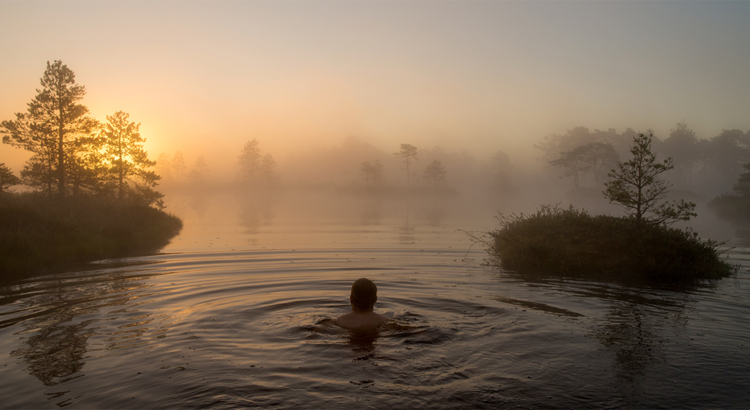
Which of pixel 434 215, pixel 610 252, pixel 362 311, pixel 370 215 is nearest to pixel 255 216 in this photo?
pixel 370 215

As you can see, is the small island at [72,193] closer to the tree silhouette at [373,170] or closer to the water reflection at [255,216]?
the water reflection at [255,216]

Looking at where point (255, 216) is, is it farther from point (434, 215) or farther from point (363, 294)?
point (363, 294)

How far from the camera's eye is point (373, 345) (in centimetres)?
730

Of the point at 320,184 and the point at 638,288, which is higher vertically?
the point at 320,184

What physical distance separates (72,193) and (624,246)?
39.7 m

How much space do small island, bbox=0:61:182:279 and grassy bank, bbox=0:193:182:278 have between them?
0.04 m

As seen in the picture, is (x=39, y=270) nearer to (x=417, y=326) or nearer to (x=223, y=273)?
(x=223, y=273)

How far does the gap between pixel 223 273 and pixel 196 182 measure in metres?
180

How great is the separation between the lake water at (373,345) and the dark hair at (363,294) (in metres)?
0.63

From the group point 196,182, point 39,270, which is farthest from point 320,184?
point 39,270

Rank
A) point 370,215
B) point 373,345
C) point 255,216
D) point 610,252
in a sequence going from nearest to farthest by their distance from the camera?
point 373,345, point 610,252, point 255,216, point 370,215

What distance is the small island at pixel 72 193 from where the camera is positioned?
18.6 meters

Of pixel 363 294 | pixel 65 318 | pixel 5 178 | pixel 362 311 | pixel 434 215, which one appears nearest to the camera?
pixel 363 294

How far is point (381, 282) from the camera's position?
1332 cm
